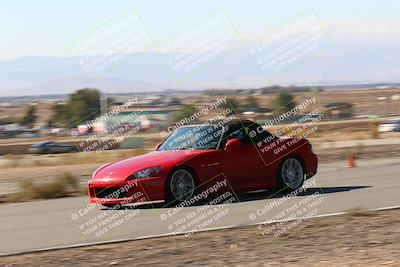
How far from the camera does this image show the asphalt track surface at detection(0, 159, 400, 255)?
416 inches

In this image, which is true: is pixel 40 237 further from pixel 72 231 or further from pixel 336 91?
pixel 336 91

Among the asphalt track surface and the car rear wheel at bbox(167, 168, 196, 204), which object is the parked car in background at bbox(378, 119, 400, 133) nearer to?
the asphalt track surface

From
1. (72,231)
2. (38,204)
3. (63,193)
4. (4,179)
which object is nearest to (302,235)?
(72,231)

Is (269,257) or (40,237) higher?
(40,237)

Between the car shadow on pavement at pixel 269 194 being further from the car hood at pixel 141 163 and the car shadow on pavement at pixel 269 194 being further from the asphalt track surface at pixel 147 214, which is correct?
the car hood at pixel 141 163

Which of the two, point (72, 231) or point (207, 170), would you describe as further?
point (207, 170)

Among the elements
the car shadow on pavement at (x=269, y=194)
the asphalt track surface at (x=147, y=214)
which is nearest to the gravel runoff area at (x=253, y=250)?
the asphalt track surface at (x=147, y=214)

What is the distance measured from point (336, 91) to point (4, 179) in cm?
16505

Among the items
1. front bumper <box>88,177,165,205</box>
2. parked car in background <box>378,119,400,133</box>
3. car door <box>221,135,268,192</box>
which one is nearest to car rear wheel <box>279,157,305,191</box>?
car door <box>221,135,268,192</box>

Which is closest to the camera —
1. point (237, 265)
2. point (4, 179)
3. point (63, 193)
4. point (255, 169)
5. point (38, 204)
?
point (237, 265)

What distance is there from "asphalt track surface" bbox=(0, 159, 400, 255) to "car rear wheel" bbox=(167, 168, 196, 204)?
1.14 ft

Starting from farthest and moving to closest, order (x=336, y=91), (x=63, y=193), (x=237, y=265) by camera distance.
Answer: (x=336, y=91) < (x=63, y=193) < (x=237, y=265)

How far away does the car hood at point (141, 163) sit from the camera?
13406mm

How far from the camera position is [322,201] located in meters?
13.8
